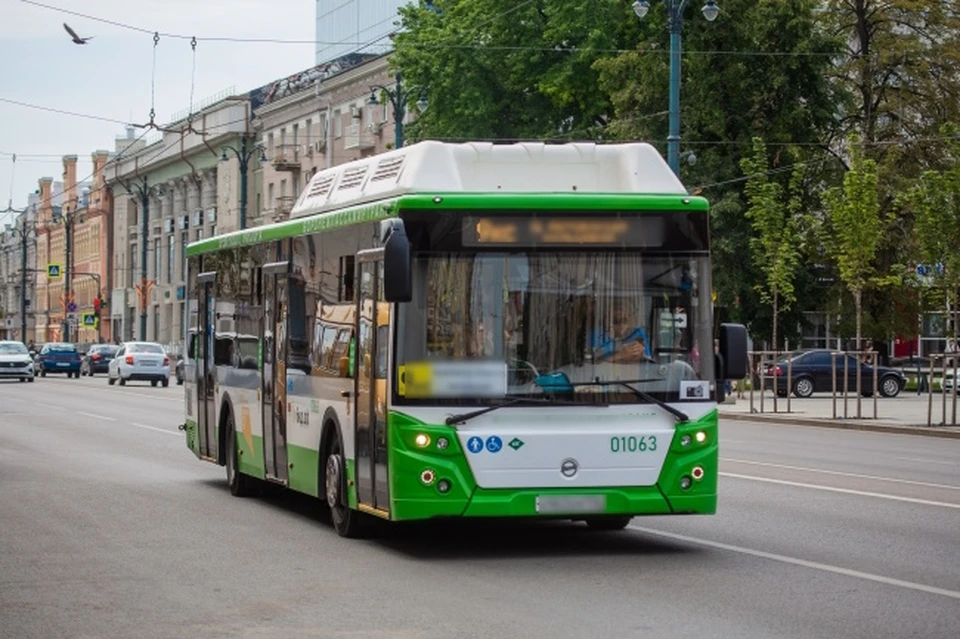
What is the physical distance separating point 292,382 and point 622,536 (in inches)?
128

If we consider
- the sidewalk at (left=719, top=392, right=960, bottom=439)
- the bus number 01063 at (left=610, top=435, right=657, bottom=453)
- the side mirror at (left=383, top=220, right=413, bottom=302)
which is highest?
the side mirror at (left=383, top=220, right=413, bottom=302)

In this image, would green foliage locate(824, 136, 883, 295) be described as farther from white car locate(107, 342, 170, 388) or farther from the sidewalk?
white car locate(107, 342, 170, 388)

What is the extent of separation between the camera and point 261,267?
17.5m

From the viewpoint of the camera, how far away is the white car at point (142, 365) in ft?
222

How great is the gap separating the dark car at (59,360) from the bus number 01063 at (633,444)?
72869mm

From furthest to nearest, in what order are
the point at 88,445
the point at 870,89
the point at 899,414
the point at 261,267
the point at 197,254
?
the point at 870,89 → the point at 899,414 → the point at 88,445 → the point at 197,254 → the point at 261,267

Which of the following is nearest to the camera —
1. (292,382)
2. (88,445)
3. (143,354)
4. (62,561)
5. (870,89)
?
(62,561)

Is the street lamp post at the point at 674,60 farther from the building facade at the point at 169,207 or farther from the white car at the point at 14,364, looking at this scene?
the building facade at the point at 169,207

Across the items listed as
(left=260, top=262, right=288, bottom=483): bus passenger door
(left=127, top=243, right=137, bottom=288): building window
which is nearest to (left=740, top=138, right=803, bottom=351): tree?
(left=260, top=262, right=288, bottom=483): bus passenger door

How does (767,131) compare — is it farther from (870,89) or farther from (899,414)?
(899,414)

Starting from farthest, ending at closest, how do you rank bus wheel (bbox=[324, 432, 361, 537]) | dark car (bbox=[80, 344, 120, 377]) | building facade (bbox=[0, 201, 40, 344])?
building facade (bbox=[0, 201, 40, 344]), dark car (bbox=[80, 344, 120, 377]), bus wheel (bbox=[324, 432, 361, 537])

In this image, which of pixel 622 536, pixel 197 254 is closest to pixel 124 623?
pixel 622 536

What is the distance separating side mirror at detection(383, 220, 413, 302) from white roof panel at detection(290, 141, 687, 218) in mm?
945

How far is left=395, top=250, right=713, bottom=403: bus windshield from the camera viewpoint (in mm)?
13102
